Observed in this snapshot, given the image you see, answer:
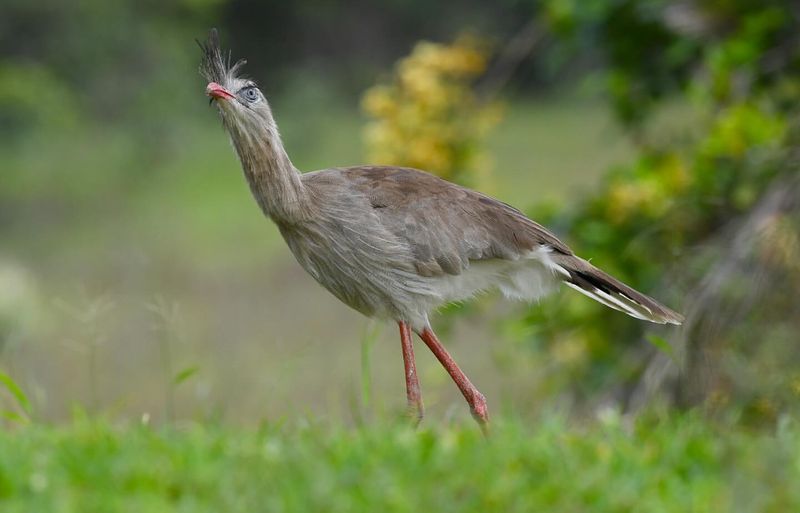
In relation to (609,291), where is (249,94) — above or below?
above

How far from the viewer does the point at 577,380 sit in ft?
21.3

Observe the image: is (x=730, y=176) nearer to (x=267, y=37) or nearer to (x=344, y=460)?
(x=344, y=460)

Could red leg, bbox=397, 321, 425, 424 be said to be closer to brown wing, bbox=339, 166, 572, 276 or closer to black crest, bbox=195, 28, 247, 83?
brown wing, bbox=339, 166, 572, 276

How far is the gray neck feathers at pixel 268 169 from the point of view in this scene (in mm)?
4449

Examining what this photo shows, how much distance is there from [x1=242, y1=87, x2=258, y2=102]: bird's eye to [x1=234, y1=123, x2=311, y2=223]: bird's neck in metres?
0.11

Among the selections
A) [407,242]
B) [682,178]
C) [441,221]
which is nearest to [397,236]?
[407,242]

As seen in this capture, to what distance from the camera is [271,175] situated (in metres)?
4.45

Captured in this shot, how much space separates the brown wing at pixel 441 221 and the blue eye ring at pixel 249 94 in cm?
42

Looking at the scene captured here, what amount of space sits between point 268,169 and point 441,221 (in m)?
0.61

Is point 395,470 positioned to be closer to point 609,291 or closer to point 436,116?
point 609,291

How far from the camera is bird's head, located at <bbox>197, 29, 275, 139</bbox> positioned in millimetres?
4422

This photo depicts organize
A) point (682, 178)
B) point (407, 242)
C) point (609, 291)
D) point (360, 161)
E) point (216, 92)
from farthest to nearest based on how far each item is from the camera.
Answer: point (360, 161)
point (682, 178)
point (609, 291)
point (407, 242)
point (216, 92)

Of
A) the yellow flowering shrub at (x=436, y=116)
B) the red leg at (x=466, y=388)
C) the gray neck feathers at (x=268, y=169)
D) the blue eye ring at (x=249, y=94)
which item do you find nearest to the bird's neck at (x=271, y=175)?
the gray neck feathers at (x=268, y=169)

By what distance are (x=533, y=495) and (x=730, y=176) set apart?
3144mm
